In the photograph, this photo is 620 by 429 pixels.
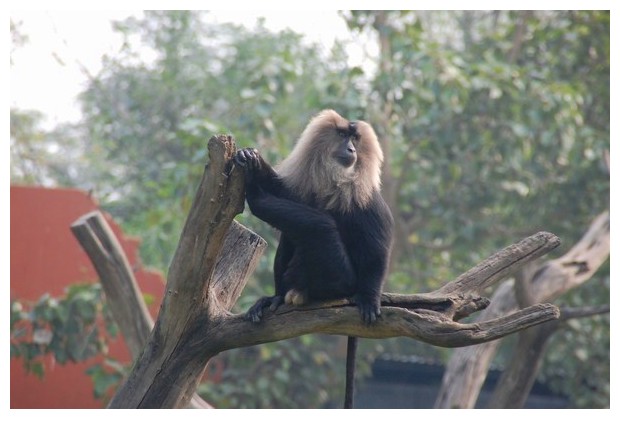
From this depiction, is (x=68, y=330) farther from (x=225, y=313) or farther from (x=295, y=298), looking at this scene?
(x=295, y=298)

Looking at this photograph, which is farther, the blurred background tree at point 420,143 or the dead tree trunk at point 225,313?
the blurred background tree at point 420,143

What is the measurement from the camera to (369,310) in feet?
12.3

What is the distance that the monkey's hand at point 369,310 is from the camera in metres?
3.73

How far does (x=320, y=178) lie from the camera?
13.4 feet

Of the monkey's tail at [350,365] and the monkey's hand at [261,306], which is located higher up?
the monkey's hand at [261,306]

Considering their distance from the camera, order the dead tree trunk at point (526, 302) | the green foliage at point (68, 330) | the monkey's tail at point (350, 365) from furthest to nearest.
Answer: the green foliage at point (68, 330), the dead tree trunk at point (526, 302), the monkey's tail at point (350, 365)

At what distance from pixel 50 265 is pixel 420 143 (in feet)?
A: 11.4

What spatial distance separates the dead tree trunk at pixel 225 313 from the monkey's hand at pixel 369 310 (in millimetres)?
32

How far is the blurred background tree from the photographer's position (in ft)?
22.8

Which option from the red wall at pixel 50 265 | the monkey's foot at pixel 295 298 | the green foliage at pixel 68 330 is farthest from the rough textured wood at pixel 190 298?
the red wall at pixel 50 265

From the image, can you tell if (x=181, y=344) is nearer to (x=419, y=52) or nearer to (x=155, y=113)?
(x=419, y=52)

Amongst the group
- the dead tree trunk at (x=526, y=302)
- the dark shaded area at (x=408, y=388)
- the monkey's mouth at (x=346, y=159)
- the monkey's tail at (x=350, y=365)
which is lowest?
the dark shaded area at (x=408, y=388)

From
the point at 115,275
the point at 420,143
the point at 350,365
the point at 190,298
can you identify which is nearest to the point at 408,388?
the point at 420,143

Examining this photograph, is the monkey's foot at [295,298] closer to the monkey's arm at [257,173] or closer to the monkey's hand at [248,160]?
the monkey's arm at [257,173]
